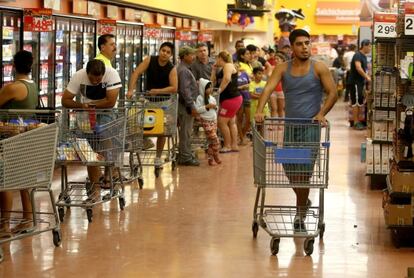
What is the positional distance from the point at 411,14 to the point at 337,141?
9.25 meters

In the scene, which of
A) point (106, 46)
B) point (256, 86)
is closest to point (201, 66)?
point (256, 86)

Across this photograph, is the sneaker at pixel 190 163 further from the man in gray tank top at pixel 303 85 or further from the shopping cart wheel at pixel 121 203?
the man in gray tank top at pixel 303 85

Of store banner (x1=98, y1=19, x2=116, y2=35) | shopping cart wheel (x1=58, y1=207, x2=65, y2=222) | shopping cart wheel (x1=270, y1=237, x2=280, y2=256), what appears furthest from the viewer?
store banner (x1=98, y1=19, x2=116, y2=35)

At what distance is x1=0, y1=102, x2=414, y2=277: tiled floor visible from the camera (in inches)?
270

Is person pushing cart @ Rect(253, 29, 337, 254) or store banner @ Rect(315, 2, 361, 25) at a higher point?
store banner @ Rect(315, 2, 361, 25)

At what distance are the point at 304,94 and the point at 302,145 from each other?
629 millimetres

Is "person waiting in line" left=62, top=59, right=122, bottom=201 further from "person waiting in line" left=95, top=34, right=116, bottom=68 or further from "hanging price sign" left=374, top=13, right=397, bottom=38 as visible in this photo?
"hanging price sign" left=374, top=13, right=397, bottom=38

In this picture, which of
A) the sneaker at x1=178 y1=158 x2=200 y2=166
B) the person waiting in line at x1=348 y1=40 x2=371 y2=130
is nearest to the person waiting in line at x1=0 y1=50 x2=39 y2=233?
the sneaker at x1=178 y1=158 x2=200 y2=166

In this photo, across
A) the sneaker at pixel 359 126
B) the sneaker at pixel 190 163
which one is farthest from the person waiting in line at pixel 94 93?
the sneaker at pixel 359 126

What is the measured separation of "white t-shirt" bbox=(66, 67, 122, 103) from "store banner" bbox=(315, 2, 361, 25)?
118 ft

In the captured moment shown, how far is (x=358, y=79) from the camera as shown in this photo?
19.0 m

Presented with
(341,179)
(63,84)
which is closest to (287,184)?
(341,179)

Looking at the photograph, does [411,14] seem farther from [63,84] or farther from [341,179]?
[63,84]

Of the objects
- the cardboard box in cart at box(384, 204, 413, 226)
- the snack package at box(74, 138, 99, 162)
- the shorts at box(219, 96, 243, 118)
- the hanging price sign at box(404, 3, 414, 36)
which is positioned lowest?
the cardboard box in cart at box(384, 204, 413, 226)
